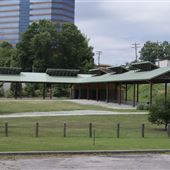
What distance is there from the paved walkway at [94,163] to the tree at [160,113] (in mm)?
14576

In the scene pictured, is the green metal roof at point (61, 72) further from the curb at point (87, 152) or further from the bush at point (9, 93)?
the curb at point (87, 152)

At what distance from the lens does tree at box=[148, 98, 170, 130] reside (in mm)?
31359

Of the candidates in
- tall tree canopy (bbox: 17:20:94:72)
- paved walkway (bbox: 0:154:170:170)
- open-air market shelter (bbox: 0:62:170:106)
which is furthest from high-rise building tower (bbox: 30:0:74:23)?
paved walkway (bbox: 0:154:170:170)

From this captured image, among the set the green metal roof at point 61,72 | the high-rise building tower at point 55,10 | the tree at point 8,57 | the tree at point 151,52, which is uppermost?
the high-rise building tower at point 55,10

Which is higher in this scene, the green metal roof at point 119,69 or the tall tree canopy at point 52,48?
the tall tree canopy at point 52,48

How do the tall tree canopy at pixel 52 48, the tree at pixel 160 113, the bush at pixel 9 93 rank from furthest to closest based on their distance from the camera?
the tall tree canopy at pixel 52 48 → the bush at pixel 9 93 → the tree at pixel 160 113

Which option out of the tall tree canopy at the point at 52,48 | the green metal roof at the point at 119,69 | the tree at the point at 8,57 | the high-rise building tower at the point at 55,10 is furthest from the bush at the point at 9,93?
the high-rise building tower at the point at 55,10

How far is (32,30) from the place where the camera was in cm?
11544

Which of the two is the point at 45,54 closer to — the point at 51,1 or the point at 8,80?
the point at 8,80

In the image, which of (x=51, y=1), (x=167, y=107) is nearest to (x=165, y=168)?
(x=167, y=107)

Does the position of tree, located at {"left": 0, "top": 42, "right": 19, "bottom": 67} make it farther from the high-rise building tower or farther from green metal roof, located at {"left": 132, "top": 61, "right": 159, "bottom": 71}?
the high-rise building tower

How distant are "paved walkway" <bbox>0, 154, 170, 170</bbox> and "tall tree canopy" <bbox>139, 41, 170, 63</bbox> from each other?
127m

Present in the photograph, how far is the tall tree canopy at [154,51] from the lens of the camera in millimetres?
142000

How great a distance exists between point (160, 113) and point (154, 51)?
11362 centimetres
